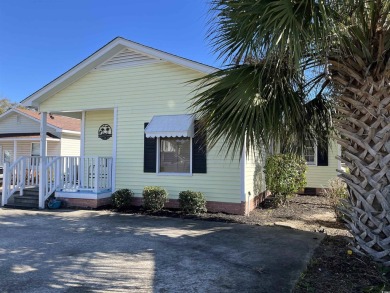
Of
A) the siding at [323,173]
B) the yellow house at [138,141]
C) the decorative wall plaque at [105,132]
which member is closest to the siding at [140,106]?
the yellow house at [138,141]

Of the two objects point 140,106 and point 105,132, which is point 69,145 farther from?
point 140,106

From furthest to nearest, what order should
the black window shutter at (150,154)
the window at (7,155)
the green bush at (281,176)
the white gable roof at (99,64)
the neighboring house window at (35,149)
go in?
the window at (7,155) → the neighboring house window at (35,149) → the green bush at (281,176) → the black window shutter at (150,154) → the white gable roof at (99,64)

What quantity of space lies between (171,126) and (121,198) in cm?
277

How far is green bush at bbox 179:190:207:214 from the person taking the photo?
892cm

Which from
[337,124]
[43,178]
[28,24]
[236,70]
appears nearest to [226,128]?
[236,70]

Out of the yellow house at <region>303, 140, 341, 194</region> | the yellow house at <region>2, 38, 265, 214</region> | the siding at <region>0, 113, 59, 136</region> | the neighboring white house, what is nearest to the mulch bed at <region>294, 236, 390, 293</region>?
the yellow house at <region>2, 38, 265, 214</region>

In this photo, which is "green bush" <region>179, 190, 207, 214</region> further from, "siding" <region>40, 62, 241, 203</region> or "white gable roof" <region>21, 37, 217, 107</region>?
"white gable roof" <region>21, 37, 217, 107</region>

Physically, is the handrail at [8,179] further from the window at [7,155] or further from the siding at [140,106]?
the window at [7,155]

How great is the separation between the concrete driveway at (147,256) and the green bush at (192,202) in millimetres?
707

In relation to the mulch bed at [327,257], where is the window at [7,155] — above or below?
above

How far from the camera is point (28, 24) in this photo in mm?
18203

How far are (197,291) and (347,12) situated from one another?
410 cm

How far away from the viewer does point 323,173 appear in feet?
44.6

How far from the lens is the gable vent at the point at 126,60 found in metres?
10.1
